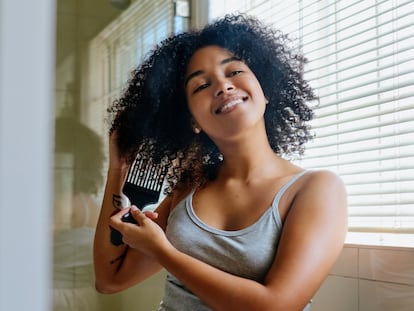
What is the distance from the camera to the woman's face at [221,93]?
852 mm

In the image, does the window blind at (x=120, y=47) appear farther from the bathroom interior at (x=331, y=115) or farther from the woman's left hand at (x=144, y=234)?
the woman's left hand at (x=144, y=234)

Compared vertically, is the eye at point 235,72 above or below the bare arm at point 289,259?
above

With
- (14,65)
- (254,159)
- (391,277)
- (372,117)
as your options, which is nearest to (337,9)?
(372,117)

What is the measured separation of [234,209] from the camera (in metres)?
0.85

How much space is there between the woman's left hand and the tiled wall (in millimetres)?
266

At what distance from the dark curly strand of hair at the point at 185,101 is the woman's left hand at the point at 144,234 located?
7 cm

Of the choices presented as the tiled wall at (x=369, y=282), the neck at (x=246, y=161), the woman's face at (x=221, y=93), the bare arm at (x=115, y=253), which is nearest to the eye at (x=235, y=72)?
the woman's face at (x=221, y=93)

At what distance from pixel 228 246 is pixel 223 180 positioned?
0.11 metres

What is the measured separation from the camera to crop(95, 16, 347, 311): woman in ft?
2.65

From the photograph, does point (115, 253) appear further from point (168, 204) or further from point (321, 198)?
point (321, 198)

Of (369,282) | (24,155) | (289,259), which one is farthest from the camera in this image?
(369,282)

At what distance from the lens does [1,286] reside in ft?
1.19

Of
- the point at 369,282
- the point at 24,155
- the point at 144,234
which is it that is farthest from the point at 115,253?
the point at 24,155

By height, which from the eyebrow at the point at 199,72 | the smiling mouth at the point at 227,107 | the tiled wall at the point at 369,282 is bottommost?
the tiled wall at the point at 369,282
